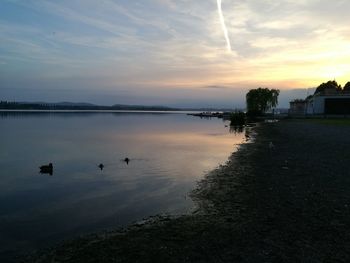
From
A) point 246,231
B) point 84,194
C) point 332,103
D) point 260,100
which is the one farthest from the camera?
point 260,100

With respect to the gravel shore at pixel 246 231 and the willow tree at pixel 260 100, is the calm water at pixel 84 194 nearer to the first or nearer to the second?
the gravel shore at pixel 246 231

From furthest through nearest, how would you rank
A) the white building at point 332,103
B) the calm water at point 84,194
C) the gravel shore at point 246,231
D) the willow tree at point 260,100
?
the willow tree at point 260,100
the white building at point 332,103
the calm water at point 84,194
the gravel shore at point 246,231

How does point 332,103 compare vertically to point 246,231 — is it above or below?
above

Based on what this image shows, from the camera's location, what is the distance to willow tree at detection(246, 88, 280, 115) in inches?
5219

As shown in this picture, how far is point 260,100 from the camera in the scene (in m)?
133

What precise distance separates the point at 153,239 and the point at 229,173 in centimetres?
1130

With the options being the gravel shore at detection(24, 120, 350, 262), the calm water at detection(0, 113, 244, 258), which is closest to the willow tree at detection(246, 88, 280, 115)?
the calm water at detection(0, 113, 244, 258)

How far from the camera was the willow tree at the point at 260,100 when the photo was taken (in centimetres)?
13255

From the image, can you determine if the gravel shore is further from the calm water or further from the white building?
the white building

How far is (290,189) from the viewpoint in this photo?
599 inches

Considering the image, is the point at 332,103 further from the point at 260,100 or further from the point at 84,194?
the point at 84,194

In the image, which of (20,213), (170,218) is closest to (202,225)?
(170,218)

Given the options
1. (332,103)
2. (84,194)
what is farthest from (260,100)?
(84,194)

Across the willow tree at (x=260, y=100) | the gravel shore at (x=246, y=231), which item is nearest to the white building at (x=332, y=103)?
the willow tree at (x=260, y=100)
